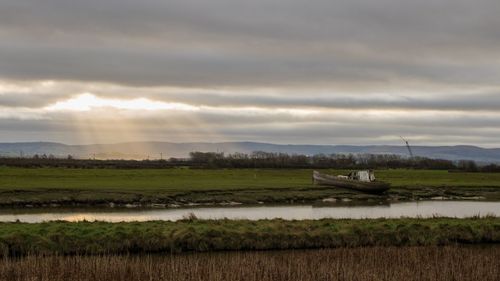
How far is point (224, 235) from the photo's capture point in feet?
90.0

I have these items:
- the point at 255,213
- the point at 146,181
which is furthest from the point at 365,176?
the point at 255,213

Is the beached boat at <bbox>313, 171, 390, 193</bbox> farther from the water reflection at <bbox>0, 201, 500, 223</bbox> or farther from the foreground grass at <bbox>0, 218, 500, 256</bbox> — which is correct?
the foreground grass at <bbox>0, 218, 500, 256</bbox>

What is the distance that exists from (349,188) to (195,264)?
51.7 metres

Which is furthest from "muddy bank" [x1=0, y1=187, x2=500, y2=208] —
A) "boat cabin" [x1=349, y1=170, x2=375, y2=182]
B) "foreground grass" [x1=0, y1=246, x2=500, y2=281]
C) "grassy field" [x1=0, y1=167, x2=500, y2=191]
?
"foreground grass" [x1=0, y1=246, x2=500, y2=281]

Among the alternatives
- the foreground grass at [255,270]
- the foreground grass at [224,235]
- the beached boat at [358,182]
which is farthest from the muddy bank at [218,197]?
the foreground grass at [255,270]

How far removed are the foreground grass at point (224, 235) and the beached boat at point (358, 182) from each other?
109ft

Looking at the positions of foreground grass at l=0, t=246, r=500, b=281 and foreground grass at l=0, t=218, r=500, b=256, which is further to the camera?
foreground grass at l=0, t=218, r=500, b=256

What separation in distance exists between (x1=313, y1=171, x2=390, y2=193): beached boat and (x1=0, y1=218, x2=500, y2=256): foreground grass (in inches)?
1310

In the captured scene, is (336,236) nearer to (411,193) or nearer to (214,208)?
(214,208)

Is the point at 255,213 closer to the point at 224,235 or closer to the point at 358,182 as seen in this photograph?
the point at 224,235

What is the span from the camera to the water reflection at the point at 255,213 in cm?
3872

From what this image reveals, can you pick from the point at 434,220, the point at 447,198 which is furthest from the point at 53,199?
the point at 447,198

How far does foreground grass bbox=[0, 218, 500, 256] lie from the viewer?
2531 centimetres

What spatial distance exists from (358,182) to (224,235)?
42770 mm
